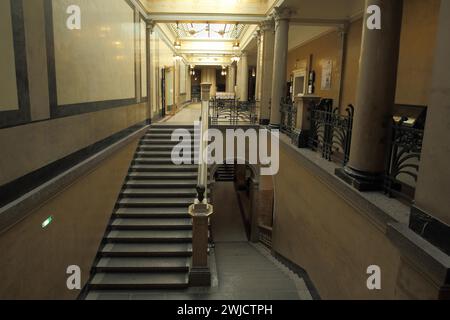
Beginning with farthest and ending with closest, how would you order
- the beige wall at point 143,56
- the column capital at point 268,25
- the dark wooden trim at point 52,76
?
the column capital at point 268,25, the beige wall at point 143,56, the dark wooden trim at point 52,76

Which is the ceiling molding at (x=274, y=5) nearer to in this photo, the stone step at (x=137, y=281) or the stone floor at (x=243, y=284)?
the stone floor at (x=243, y=284)

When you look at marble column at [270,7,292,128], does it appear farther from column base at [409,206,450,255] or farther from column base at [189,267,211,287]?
column base at [409,206,450,255]

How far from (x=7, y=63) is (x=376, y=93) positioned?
12.9ft

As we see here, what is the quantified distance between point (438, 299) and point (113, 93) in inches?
268

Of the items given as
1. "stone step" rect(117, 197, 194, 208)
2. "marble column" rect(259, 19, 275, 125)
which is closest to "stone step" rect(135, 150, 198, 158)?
"stone step" rect(117, 197, 194, 208)

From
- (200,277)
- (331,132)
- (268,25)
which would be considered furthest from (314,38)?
(200,277)

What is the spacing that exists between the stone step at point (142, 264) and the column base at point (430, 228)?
178 inches

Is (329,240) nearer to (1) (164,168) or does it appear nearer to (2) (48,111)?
(2) (48,111)

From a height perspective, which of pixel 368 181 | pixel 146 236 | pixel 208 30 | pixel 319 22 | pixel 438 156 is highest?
pixel 208 30

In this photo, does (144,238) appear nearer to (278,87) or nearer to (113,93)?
(113,93)

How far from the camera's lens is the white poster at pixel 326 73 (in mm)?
11734

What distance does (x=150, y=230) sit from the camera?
734 centimetres

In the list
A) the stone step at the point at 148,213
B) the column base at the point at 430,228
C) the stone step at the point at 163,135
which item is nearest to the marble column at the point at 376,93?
the column base at the point at 430,228

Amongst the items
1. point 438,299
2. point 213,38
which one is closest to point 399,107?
point 438,299
